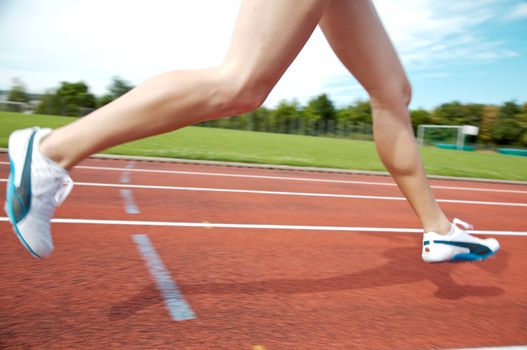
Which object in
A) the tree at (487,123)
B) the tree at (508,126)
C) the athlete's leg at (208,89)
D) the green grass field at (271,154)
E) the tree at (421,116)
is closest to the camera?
the athlete's leg at (208,89)

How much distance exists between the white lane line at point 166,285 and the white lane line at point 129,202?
2.93 ft

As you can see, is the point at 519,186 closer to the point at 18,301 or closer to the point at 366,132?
the point at 18,301

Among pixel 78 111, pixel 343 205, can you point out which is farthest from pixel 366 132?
pixel 343 205

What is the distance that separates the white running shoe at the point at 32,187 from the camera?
1424mm

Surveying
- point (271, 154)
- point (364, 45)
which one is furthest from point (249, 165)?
point (364, 45)

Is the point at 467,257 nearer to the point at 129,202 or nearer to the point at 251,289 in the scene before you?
the point at 251,289

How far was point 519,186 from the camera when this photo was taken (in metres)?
9.72

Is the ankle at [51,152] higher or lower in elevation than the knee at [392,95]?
lower

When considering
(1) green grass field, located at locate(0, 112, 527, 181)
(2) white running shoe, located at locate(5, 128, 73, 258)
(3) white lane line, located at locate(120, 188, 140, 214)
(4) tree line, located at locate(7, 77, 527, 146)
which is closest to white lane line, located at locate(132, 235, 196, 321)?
(2) white running shoe, located at locate(5, 128, 73, 258)

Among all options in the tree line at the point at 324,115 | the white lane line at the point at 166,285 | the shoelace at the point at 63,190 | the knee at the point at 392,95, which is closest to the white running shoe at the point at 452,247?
the knee at the point at 392,95

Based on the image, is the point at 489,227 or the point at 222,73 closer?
the point at 222,73

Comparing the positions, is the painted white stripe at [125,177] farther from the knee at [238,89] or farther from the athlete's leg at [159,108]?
the knee at [238,89]

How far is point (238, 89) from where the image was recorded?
4.93 ft

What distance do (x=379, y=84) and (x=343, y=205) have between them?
117 inches
